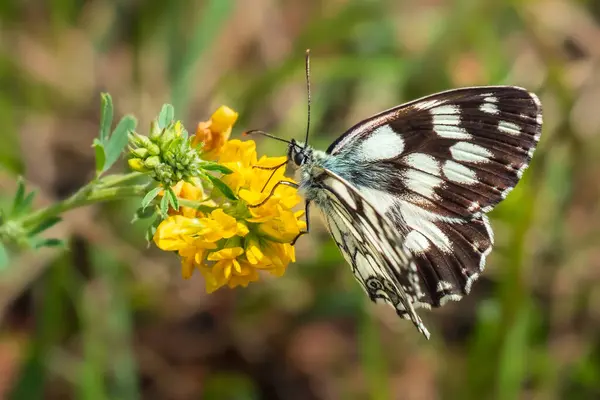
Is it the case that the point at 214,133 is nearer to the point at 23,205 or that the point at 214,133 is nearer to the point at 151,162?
the point at 151,162

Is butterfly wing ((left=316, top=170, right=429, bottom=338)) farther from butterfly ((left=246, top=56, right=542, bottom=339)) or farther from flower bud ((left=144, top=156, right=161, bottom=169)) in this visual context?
flower bud ((left=144, top=156, right=161, bottom=169))

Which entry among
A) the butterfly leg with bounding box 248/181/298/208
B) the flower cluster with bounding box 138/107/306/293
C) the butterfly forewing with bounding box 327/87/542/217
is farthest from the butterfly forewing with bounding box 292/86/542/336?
the flower cluster with bounding box 138/107/306/293

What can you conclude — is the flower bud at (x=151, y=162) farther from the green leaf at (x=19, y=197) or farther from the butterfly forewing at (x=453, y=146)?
the butterfly forewing at (x=453, y=146)

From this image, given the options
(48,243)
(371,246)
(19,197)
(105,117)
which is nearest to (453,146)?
(371,246)

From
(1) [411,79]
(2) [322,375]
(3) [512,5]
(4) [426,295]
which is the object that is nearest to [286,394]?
(2) [322,375]

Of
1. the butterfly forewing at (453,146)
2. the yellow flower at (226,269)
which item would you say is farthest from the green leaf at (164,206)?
the butterfly forewing at (453,146)
